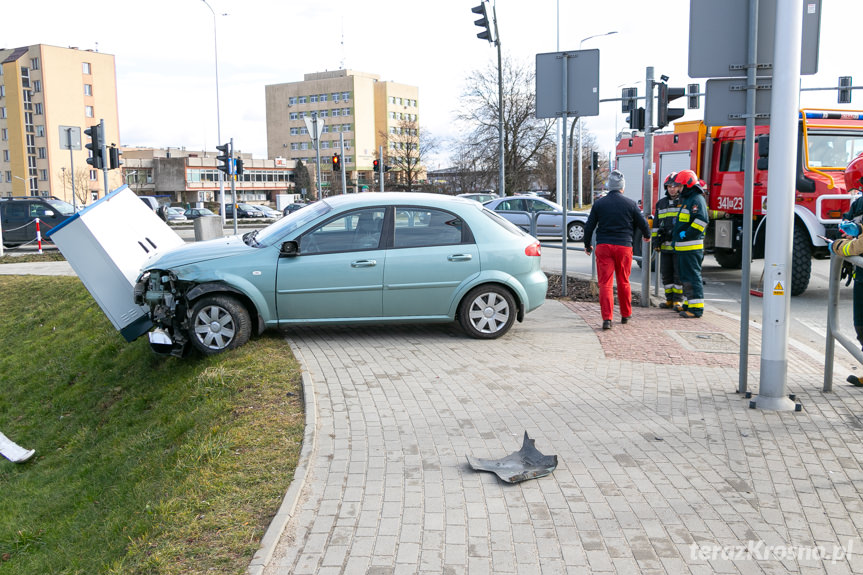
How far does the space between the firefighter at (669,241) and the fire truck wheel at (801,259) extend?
107 inches

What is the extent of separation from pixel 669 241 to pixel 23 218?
21586 millimetres

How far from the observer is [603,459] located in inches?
178

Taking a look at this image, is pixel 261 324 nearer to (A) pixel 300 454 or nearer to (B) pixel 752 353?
(A) pixel 300 454

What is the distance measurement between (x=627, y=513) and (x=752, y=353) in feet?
14.2

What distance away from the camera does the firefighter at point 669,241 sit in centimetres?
1005

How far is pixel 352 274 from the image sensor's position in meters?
7.61

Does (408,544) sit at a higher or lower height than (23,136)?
lower

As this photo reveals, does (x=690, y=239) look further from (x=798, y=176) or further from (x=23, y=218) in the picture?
(x=23, y=218)

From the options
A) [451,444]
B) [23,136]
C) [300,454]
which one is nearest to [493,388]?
[451,444]

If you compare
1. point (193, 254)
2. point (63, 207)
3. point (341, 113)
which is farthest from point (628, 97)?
point (341, 113)

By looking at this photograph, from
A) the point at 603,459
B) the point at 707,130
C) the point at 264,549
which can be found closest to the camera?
the point at 264,549

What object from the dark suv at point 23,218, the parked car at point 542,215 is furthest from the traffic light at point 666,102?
the dark suv at point 23,218

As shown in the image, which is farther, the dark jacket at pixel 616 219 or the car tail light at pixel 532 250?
the dark jacket at pixel 616 219

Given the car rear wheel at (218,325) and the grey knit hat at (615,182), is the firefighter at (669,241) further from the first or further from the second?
the car rear wheel at (218,325)
